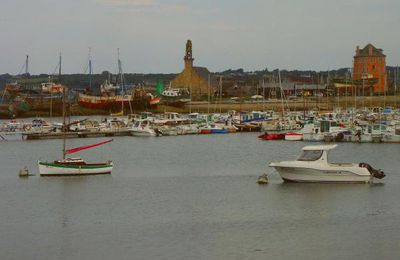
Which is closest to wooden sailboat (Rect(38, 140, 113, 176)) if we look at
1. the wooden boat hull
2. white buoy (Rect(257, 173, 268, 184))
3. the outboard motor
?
the wooden boat hull

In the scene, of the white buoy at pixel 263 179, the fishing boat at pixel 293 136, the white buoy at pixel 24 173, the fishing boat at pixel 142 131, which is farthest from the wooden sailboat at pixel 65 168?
the fishing boat at pixel 142 131

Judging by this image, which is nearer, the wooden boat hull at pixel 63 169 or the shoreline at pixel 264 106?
the wooden boat hull at pixel 63 169

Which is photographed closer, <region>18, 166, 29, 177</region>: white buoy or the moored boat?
the moored boat

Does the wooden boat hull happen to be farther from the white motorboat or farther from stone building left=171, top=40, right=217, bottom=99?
stone building left=171, top=40, right=217, bottom=99

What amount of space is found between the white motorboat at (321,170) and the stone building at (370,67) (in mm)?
95394

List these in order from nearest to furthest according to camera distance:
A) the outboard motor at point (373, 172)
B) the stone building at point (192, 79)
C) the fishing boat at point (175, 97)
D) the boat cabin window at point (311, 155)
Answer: the boat cabin window at point (311, 155) < the outboard motor at point (373, 172) < the fishing boat at point (175, 97) < the stone building at point (192, 79)

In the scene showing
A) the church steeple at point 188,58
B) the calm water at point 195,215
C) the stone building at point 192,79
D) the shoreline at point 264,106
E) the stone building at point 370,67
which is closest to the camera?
the calm water at point 195,215

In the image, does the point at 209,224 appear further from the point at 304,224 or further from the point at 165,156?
the point at 165,156

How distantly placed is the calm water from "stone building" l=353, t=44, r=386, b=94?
83360 mm

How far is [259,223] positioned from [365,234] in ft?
12.5

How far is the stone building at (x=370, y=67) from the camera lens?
132 meters

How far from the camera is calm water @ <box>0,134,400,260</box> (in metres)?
25.6

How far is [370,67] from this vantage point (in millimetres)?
132750

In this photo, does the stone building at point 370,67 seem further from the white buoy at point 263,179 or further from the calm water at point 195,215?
the white buoy at point 263,179
